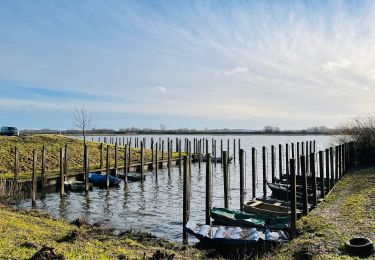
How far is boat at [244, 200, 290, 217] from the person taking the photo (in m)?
18.3

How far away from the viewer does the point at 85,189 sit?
27953 mm

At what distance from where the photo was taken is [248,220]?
1667 cm

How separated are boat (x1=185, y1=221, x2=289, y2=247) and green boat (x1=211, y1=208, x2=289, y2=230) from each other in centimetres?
140

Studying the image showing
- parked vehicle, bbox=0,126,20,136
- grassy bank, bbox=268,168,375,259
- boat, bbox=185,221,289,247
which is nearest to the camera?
grassy bank, bbox=268,168,375,259

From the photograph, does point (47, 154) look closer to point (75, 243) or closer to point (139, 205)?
point (139, 205)

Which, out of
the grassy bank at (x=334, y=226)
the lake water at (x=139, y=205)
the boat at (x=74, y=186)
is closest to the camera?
the grassy bank at (x=334, y=226)

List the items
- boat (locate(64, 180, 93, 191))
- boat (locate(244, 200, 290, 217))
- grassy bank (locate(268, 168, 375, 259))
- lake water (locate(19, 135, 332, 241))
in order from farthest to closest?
1. boat (locate(64, 180, 93, 191))
2. lake water (locate(19, 135, 332, 241))
3. boat (locate(244, 200, 290, 217))
4. grassy bank (locate(268, 168, 375, 259))

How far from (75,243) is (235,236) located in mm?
5526

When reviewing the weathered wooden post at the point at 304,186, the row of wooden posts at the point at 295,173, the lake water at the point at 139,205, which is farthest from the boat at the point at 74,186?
the weathered wooden post at the point at 304,186

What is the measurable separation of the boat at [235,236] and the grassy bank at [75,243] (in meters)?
0.89

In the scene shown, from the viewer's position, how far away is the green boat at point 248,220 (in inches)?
634

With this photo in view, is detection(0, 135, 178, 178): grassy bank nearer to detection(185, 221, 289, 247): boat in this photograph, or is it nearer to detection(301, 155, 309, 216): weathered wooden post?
detection(185, 221, 289, 247): boat

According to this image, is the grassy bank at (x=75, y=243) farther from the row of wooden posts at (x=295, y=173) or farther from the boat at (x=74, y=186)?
the boat at (x=74, y=186)

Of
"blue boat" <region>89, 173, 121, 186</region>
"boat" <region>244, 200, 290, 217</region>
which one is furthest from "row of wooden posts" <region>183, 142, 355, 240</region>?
"blue boat" <region>89, 173, 121, 186</region>
